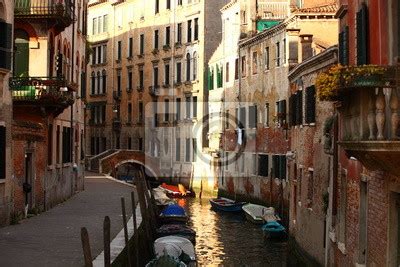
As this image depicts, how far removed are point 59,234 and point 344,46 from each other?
8513mm

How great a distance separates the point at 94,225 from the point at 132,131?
118ft

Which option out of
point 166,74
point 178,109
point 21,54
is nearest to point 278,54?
point 21,54

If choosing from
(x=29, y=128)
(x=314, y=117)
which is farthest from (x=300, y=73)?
(x=29, y=128)

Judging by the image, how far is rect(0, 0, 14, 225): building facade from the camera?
61.1 feet

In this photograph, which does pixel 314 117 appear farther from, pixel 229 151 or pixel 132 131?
pixel 132 131

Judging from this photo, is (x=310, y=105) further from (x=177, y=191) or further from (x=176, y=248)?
(x=177, y=191)

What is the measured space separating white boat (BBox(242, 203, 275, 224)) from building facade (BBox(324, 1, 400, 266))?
1534 cm

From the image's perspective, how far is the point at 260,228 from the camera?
103ft

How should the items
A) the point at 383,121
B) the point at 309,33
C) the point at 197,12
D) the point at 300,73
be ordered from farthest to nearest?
the point at 197,12, the point at 309,33, the point at 300,73, the point at 383,121

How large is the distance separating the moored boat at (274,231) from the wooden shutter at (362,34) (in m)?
16.4

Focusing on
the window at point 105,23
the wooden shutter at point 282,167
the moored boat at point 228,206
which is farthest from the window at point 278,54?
the window at point 105,23

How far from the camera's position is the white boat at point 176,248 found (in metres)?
19.5

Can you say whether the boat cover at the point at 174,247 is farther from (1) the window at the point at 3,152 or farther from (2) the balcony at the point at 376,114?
(2) the balcony at the point at 376,114

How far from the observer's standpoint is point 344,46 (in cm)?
1413
